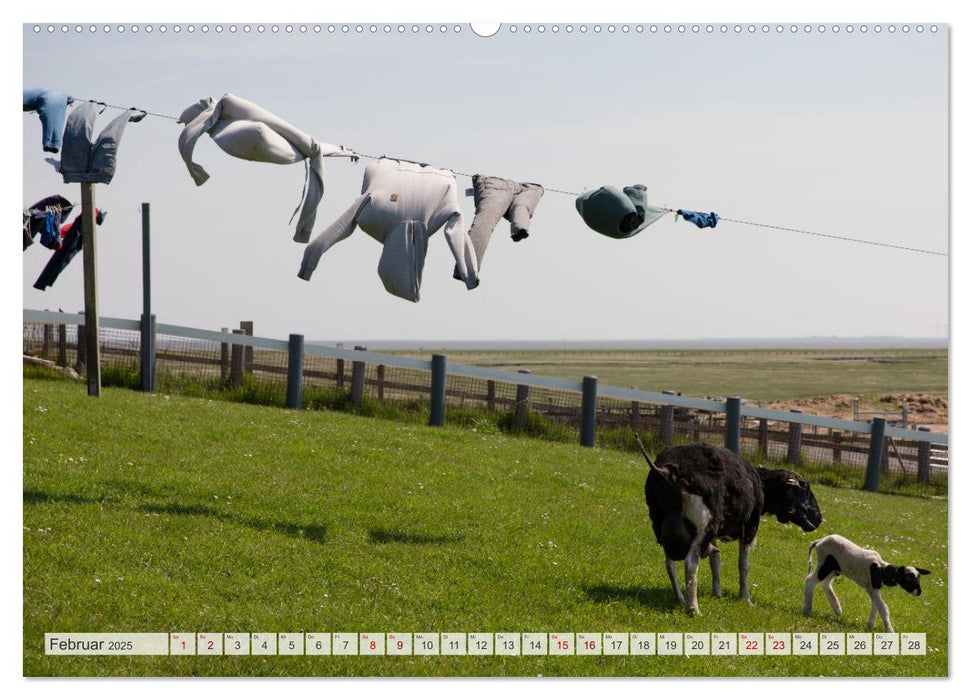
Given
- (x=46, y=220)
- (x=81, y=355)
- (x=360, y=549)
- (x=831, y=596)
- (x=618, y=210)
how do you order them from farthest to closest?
1. (x=81, y=355)
2. (x=46, y=220)
3. (x=360, y=549)
4. (x=831, y=596)
5. (x=618, y=210)

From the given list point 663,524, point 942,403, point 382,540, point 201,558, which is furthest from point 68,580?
point 942,403

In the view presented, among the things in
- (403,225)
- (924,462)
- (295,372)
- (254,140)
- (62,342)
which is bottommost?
(924,462)

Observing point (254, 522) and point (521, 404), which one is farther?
point (521, 404)

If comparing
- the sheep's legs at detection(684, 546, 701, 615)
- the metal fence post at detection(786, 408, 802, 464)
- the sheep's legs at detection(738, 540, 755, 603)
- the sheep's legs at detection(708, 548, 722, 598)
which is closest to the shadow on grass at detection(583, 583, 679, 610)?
the sheep's legs at detection(684, 546, 701, 615)

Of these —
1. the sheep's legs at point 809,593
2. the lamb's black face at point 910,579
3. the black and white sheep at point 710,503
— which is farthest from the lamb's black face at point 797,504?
the lamb's black face at point 910,579

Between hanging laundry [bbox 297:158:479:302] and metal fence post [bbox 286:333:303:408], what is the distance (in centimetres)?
858

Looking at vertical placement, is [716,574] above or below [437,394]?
below

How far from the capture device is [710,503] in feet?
21.3

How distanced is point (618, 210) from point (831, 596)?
3.27 metres

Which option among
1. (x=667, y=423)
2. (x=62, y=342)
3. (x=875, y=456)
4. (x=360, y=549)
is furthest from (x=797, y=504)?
(x=62, y=342)

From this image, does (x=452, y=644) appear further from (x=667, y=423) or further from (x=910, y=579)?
(x=667, y=423)

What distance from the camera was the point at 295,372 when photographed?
15156mm

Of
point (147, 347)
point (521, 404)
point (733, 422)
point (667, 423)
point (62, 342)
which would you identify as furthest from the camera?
point (667, 423)

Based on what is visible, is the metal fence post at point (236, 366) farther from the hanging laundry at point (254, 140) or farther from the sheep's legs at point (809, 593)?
the sheep's legs at point (809, 593)
